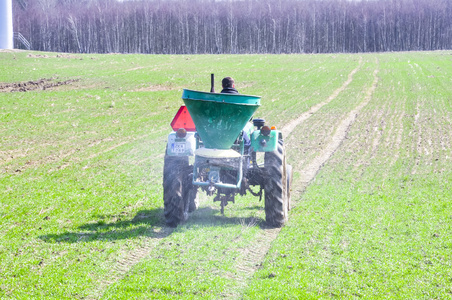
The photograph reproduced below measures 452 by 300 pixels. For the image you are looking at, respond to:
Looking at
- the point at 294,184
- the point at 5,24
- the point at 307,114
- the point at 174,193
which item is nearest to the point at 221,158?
the point at 174,193

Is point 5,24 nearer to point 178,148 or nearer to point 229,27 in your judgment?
point 229,27

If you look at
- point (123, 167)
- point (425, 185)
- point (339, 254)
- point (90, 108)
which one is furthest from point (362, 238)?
point (90, 108)

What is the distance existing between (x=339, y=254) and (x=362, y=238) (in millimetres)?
937

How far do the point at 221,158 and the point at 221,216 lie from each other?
171 cm

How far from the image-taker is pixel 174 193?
30.3ft

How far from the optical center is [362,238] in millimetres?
8742

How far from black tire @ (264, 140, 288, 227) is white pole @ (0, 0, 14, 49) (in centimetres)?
5756

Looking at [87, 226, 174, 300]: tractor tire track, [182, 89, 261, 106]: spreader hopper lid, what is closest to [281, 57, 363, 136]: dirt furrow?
[182, 89, 261, 106]: spreader hopper lid

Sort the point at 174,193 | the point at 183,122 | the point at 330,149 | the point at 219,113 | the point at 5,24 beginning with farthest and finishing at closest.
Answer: the point at 5,24, the point at 330,149, the point at 183,122, the point at 174,193, the point at 219,113

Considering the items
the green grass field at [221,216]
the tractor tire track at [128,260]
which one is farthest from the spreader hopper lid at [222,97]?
the tractor tire track at [128,260]

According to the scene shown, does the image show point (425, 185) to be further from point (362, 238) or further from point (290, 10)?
point (290, 10)

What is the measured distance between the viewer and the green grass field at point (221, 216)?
7.00 metres

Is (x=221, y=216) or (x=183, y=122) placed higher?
(x=183, y=122)

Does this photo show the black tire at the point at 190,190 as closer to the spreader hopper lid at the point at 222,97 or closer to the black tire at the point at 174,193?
the black tire at the point at 174,193
